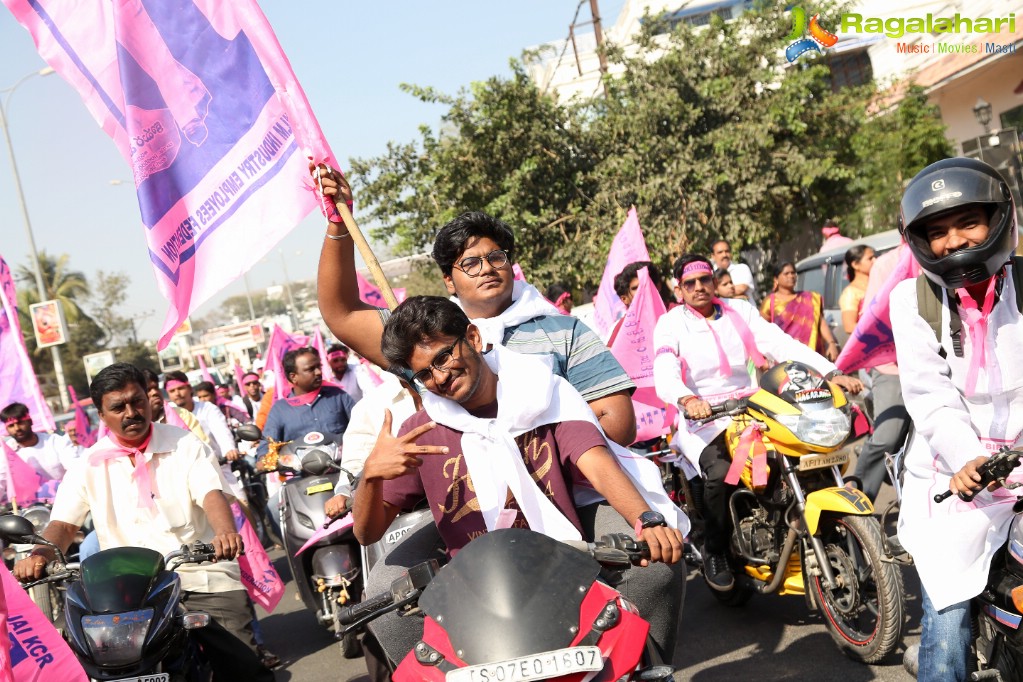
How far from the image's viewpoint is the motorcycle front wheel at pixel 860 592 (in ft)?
15.2

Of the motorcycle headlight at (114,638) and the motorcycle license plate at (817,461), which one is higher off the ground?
the motorcycle headlight at (114,638)

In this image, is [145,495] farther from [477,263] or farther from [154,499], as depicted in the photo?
[477,263]

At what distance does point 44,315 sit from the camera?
1783 cm

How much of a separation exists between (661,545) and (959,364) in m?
1.13

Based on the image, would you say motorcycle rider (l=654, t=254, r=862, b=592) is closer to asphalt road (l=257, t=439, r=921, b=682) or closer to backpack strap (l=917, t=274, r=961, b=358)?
asphalt road (l=257, t=439, r=921, b=682)

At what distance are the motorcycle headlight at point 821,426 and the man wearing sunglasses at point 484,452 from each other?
6.57 feet

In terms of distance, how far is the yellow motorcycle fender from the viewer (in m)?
4.84

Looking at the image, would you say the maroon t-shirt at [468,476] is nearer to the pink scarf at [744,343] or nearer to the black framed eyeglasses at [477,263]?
the black framed eyeglasses at [477,263]

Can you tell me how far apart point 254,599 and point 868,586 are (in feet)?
10.3

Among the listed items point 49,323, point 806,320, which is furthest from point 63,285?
point 806,320

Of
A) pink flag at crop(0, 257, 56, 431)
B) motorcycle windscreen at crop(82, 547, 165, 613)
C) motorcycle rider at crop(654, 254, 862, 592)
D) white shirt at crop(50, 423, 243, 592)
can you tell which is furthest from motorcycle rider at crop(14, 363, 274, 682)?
pink flag at crop(0, 257, 56, 431)

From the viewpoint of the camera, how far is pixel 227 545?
15.0 ft

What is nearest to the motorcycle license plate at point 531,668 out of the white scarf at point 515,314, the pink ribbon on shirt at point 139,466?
the white scarf at point 515,314

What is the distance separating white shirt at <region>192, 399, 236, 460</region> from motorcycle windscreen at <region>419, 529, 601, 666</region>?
23.8ft
